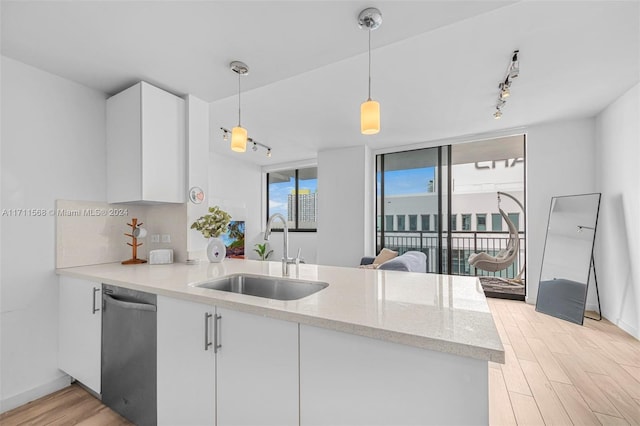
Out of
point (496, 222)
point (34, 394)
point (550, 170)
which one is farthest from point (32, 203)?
point (496, 222)

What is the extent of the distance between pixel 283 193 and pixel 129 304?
17.6 ft

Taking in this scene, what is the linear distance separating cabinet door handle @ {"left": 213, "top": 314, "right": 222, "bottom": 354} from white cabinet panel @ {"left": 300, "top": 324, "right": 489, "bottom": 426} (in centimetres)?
43

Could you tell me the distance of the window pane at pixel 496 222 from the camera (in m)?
6.00

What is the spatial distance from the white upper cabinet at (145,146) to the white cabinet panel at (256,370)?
146 centimetres

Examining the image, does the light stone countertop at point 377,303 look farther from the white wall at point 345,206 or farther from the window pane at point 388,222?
the window pane at point 388,222

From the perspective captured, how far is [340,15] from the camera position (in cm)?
153

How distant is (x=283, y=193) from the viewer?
686 centimetres

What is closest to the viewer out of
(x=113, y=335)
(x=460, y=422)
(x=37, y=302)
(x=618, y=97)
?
(x=460, y=422)

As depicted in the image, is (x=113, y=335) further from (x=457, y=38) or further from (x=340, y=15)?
(x=457, y=38)

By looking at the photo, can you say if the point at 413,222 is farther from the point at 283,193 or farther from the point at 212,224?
the point at 212,224

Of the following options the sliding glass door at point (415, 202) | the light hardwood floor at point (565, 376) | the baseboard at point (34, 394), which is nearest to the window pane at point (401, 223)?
the sliding glass door at point (415, 202)

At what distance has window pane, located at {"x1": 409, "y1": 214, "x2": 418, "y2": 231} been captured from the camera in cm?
506

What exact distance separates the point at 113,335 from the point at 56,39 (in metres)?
1.86

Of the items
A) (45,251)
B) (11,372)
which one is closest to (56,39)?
(45,251)
